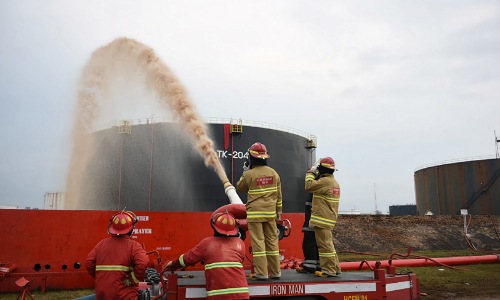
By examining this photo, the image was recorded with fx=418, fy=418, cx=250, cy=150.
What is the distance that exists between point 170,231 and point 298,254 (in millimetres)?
3714

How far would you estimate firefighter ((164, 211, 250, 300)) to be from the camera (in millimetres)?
4184

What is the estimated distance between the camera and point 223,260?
425cm

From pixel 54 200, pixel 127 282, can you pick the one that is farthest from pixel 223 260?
pixel 54 200

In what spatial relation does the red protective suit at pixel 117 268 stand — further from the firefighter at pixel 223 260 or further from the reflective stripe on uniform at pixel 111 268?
the firefighter at pixel 223 260

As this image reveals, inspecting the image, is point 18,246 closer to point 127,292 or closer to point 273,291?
point 127,292

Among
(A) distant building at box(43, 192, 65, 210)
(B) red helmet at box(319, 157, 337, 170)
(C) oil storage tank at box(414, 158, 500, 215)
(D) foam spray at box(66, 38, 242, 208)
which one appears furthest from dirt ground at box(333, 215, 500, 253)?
(B) red helmet at box(319, 157, 337, 170)

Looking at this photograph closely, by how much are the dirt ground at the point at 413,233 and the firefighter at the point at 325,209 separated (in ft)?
52.2

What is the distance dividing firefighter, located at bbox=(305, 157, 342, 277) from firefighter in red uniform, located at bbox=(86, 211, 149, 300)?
2.39 metres

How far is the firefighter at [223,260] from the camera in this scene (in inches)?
165

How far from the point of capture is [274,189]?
5.43m

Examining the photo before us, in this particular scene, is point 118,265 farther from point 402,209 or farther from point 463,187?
point 402,209

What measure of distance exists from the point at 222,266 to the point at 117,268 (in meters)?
1.19

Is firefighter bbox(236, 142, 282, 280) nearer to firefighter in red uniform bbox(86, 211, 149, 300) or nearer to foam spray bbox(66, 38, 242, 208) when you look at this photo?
firefighter in red uniform bbox(86, 211, 149, 300)

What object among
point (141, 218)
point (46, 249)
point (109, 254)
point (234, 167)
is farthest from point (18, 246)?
point (234, 167)
